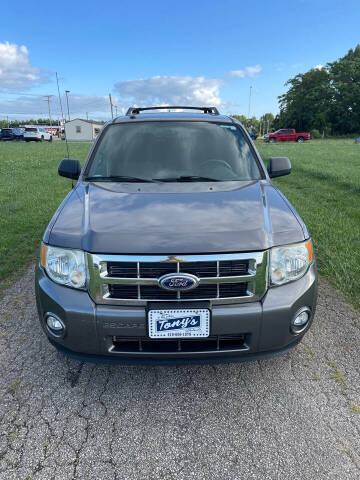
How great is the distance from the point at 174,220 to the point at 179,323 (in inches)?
24.8

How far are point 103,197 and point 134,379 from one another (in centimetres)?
132

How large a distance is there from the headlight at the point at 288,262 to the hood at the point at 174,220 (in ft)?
0.19

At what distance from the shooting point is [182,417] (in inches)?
83.8

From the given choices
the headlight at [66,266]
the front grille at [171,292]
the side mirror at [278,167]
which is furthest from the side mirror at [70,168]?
the side mirror at [278,167]

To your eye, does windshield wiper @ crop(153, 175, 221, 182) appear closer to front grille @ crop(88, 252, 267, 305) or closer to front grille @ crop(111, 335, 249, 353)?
front grille @ crop(88, 252, 267, 305)

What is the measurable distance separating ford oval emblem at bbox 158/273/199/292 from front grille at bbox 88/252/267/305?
0.03 metres

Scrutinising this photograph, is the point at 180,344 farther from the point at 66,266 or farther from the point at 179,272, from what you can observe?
the point at 66,266

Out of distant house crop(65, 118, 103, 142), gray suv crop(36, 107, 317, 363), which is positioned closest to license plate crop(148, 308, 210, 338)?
gray suv crop(36, 107, 317, 363)

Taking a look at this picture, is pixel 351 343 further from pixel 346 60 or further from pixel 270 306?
pixel 346 60

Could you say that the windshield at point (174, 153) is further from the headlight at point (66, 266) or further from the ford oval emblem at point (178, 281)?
the ford oval emblem at point (178, 281)

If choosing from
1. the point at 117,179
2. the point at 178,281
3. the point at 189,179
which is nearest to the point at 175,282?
the point at 178,281

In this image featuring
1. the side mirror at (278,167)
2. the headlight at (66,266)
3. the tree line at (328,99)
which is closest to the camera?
the headlight at (66,266)

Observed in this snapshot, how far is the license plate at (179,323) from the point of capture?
2.00m

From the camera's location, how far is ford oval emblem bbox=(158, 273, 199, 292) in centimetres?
200
